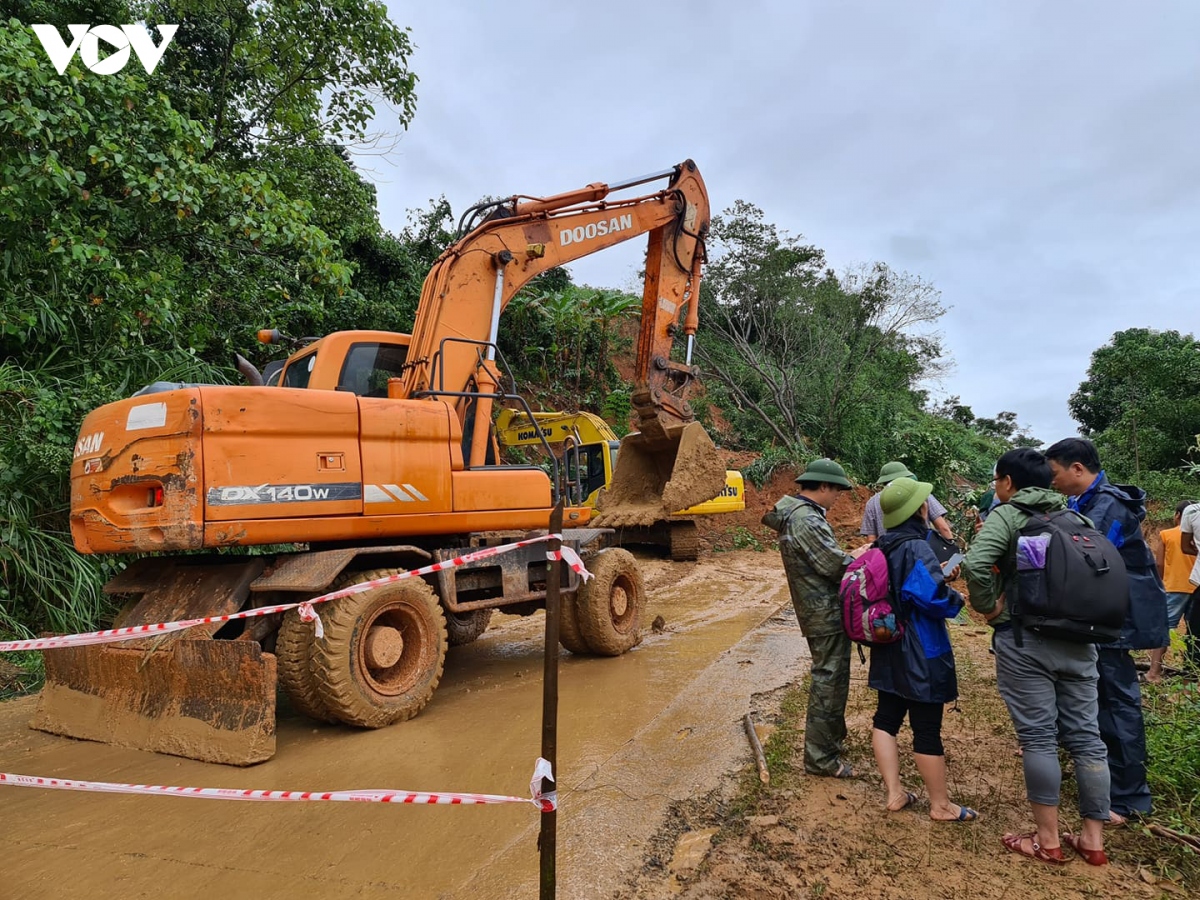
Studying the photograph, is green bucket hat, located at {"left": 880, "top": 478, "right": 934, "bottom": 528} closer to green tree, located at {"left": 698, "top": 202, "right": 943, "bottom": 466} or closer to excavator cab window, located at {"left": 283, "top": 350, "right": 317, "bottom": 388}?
excavator cab window, located at {"left": 283, "top": 350, "right": 317, "bottom": 388}

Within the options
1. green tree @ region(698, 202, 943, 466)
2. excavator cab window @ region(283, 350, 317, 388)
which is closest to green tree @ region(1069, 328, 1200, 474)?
green tree @ region(698, 202, 943, 466)

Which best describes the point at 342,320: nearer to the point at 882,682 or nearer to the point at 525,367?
the point at 525,367

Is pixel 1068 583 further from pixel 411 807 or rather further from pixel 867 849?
pixel 411 807

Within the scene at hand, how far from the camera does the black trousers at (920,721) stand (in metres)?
3.10

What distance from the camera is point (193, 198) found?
20.0 feet

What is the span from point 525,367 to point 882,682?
15.6 metres

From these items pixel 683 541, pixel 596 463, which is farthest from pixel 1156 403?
pixel 596 463

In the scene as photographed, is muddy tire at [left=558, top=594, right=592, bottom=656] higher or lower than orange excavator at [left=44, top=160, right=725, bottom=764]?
lower

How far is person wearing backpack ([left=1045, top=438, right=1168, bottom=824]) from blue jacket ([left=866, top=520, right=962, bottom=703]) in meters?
0.67

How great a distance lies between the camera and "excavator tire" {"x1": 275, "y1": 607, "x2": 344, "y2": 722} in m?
4.17

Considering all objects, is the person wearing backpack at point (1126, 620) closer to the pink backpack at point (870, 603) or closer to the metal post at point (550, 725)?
the pink backpack at point (870, 603)

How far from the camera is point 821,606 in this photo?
3.69m

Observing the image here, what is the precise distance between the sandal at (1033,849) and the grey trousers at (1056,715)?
0.54ft

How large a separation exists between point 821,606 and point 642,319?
410cm
